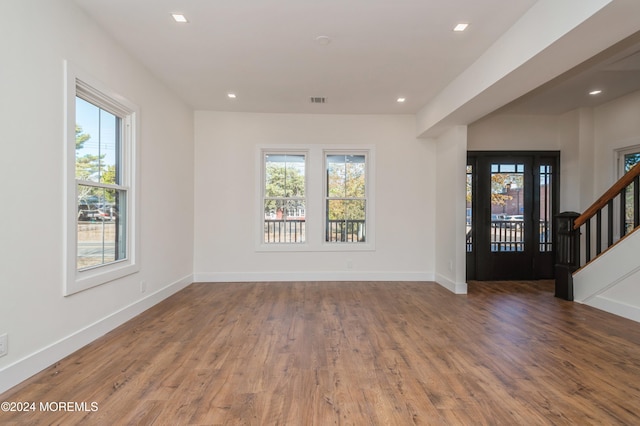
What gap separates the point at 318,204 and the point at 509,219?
11.0 feet

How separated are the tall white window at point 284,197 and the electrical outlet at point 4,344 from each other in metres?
3.62

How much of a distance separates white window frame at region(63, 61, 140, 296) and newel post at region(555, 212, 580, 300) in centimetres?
536

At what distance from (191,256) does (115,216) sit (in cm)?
203

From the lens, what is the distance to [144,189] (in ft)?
12.1

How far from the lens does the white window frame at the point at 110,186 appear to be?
2.51 m

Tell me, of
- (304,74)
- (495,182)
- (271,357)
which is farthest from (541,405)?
(495,182)

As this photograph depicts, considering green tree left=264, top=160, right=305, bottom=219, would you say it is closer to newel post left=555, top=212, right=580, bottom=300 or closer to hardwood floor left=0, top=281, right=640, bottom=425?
hardwood floor left=0, top=281, right=640, bottom=425

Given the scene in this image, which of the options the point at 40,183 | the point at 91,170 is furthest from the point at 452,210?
the point at 40,183

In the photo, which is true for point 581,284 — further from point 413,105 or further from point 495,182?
point 413,105

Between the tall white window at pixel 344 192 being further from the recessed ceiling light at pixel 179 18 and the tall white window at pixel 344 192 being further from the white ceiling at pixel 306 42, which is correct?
the recessed ceiling light at pixel 179 18

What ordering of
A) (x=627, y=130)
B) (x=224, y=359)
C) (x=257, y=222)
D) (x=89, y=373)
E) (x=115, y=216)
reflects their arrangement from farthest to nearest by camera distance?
1. (x=257, y=222)
2. (x=627, y=130)
3. (x=115, y=216)
4. (x=224, y=359)
5. (x=89, y=373)

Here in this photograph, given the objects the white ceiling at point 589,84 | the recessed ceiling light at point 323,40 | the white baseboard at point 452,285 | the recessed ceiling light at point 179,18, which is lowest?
the white baseboard at point 452,285

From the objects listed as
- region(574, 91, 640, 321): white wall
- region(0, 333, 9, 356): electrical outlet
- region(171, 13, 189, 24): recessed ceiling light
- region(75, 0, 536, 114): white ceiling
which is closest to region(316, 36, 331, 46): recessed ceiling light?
region(75, 0, 536, 114): white ceiling

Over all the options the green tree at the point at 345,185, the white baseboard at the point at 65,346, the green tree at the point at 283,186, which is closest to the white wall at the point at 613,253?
the green tree at the point at 345,185
